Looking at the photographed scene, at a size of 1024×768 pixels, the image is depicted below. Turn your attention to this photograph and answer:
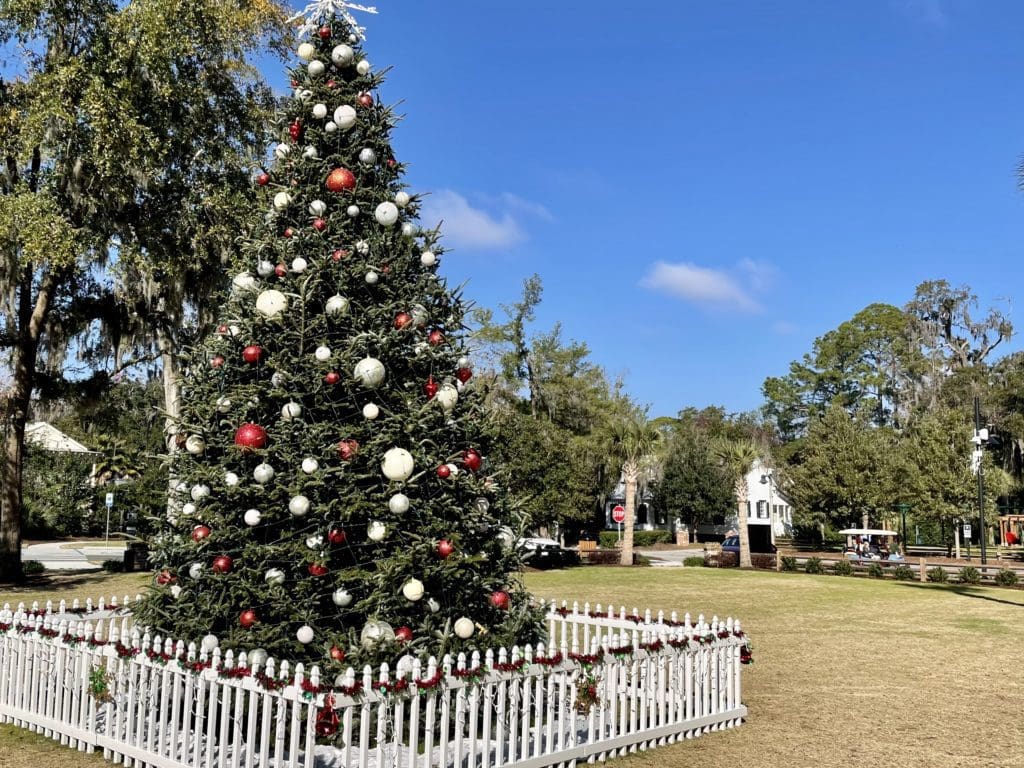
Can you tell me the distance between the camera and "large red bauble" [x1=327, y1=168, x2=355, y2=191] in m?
8.07

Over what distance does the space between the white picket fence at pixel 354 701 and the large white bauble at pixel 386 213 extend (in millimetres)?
4002

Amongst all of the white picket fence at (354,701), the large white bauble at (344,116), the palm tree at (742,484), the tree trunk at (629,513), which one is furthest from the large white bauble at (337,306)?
the palm tree at (742,484)

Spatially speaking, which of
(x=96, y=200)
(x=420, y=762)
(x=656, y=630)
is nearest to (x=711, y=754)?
(x=656, y=630)

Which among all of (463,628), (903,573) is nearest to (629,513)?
(903,573)

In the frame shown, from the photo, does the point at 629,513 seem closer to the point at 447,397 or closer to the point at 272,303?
the point at 447,397

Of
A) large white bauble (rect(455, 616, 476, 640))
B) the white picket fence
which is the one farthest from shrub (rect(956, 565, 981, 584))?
large white bauble (rect(455, 616, 476, 640))

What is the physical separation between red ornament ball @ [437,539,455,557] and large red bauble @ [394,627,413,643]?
2.21 feet

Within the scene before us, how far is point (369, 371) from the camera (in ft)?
23.9

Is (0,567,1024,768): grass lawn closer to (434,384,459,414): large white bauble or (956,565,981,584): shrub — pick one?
(956,565,981,584): shrub

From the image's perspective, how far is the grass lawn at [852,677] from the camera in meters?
7.52

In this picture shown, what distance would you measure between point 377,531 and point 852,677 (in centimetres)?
752

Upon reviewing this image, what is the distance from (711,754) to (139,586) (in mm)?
17280

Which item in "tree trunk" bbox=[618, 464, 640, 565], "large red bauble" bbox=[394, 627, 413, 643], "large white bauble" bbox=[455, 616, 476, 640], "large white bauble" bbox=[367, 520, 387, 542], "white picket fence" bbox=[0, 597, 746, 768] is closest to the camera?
"white picket fence" bbox=[0, 597, 746, 768]

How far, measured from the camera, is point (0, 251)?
20.0 meters
